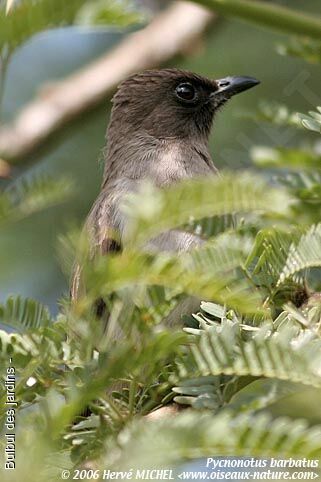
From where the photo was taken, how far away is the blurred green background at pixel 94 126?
25.2ft

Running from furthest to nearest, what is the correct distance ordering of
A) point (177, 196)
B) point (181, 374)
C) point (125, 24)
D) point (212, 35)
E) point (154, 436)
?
1. point (212, 35)
2. point (125, 24)
3. point (181, 374)
4. point (177, 196)
5. point (154, 436)

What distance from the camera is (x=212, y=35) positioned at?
826cm

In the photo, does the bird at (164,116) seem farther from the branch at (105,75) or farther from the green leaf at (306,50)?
the green leaf at (306,50)

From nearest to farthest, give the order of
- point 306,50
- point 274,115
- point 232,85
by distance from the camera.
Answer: point 274,115
point 306,50
point 232,85

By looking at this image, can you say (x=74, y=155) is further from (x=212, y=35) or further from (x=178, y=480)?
(x=178, y=480)

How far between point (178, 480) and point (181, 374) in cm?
56

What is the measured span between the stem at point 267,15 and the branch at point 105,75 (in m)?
4.20

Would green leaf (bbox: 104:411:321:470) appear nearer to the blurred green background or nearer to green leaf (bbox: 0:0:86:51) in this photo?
green leaf (bbox: 0:0:86:51)

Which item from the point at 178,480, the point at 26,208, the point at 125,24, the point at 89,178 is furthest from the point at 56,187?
the point at 89,178

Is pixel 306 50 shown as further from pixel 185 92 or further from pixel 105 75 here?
pixel 105 75

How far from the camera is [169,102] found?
7.08 m

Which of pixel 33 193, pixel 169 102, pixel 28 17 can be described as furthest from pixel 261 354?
pixel 169 102

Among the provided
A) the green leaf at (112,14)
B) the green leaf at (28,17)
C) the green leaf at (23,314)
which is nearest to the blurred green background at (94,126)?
the green leaf at (112,14)

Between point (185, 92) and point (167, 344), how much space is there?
16.2 feet
